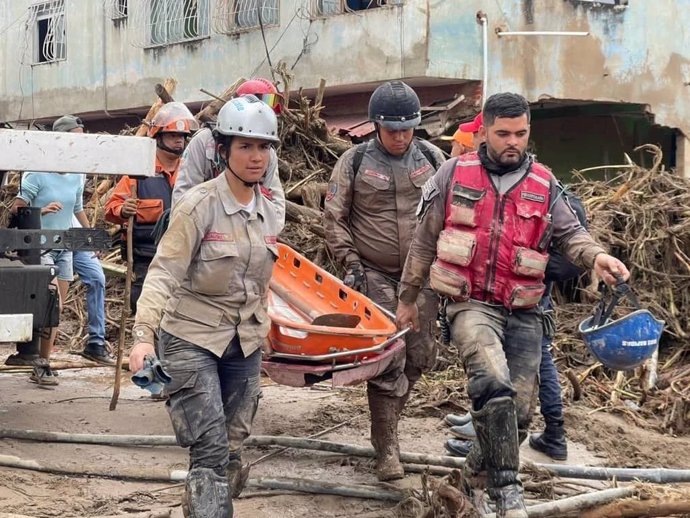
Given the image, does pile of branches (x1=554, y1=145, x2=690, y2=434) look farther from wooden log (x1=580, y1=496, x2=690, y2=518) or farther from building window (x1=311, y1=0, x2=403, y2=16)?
building window (x1=311, y1=0, x2=403, y2=16)

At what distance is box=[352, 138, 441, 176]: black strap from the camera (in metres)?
6.68

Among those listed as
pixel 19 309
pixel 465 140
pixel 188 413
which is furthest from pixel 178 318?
pixel 465 140

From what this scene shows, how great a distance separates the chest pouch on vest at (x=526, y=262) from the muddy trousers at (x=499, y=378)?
244 millimetres

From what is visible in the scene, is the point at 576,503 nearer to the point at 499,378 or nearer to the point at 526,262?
the point at 499,378

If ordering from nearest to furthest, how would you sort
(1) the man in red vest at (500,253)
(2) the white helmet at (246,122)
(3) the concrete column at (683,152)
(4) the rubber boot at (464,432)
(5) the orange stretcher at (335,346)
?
1. (2) the white helmet at (246,122)
2. (1) the man in red vest at (500,253)
3. (5) the orange stretcher at (335,346)
4. (4) the rubber boot at (464,432)
5. (3) the concrete column at (683,152)

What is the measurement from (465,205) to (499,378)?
88cm

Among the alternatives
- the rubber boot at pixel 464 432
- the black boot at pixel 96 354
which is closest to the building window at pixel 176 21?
the black boot at pixel 96 354

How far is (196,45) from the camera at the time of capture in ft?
62.4

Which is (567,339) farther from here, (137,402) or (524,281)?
(524,281)

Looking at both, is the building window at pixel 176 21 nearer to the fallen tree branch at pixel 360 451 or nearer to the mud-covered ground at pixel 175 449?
the mud-covered ground at pixel 175 449

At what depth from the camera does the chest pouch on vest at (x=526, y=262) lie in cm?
537

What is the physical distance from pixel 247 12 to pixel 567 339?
10383 mm

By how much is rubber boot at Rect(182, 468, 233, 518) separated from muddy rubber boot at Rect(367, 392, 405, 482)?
1.67 metres

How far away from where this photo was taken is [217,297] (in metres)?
4.94
